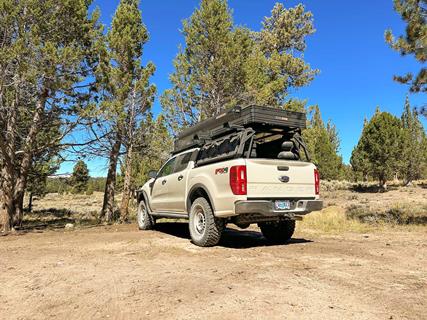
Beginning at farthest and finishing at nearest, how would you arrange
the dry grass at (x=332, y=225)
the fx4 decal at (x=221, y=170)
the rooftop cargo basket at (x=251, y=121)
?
the dry grass at (x=332, y=225) → the rooftop cargo basket at (x=251, y=121) → the fx4 decal at (x=221, y=170)

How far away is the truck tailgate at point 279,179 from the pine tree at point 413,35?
21.1 ft

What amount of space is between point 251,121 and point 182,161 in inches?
98.2

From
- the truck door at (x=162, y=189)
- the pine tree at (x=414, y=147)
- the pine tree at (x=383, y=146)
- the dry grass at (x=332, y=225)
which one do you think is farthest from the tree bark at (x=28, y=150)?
the pine tree at (x=414, y=147)

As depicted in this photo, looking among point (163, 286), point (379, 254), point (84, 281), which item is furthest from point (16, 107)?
point (379, 254)

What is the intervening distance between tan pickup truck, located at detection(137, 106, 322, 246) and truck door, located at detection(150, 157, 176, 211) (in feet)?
1.25

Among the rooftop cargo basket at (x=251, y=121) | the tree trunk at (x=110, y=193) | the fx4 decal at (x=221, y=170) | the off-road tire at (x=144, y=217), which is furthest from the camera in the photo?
the tree trunk at (x=110, y=193)

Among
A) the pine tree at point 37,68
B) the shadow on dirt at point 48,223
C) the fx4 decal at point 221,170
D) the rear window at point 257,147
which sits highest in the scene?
the pine tree at point 37,68

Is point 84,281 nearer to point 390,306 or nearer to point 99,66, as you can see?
point 390,306

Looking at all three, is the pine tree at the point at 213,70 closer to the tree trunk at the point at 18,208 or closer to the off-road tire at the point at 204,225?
the tree trunk at the point at 18,208

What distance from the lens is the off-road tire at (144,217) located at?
10.5 meters

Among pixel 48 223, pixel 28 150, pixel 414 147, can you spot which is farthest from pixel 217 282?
pixel 414 147

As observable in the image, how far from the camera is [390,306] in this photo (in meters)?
3.57

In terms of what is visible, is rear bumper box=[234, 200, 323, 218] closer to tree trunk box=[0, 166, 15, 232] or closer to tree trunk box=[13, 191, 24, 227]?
tree trunk box=[0, 166, 15, 232]

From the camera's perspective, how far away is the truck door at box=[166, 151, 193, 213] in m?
8.29
